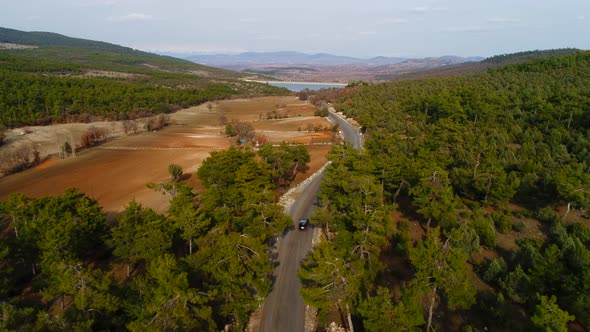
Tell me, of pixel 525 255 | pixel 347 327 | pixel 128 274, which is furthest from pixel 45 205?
pixel 525 255

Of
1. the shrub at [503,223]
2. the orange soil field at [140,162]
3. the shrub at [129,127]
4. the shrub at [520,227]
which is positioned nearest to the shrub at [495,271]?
the shrub at [503,223]

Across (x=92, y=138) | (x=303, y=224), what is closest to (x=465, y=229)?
(x=303, y=224)

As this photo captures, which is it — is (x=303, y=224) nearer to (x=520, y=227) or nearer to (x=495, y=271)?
(x=495, y=271)

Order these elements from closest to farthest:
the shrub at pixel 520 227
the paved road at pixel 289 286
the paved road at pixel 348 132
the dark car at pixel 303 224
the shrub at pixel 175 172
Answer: the paved road at pixel 289 286 → the shrub at pixel 520 227 → the dark car at pixel 303 224 → the shrub at pixel 175 172 → the paved road at pixel 348 132

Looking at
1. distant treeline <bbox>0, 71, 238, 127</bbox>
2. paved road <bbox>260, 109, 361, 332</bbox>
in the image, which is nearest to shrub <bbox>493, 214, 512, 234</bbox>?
paved road <bbox>260, 109, 361, 332</bbox>

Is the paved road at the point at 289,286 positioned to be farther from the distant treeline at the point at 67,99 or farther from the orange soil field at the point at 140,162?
the distant treeline at the point at 67,99
